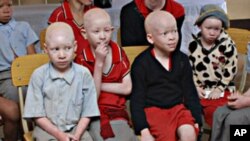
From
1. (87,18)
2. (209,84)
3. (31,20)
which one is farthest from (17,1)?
(209,84)

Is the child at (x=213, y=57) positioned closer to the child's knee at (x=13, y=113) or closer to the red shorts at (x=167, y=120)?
the red shorts at (x=167, y=120)

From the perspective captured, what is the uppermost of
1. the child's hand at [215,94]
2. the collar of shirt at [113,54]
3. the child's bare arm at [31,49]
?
the collar of shirt at [113,54]

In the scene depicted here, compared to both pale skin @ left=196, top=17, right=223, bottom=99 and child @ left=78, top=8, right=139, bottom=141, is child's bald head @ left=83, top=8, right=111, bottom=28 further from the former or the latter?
pale skin @ left=196, top=17, right=223, bottom=99

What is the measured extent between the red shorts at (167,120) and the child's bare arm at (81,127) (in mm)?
275

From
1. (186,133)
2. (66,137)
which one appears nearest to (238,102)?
(186,133)

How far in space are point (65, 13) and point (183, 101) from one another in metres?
0.81

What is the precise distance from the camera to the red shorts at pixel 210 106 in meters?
2.04

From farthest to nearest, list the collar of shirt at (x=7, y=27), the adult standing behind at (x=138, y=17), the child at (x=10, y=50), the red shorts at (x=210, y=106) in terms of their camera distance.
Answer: the collar of shirt at (x=7, y=27)
the adult standing behind at (x=138, y=17)
the child at (x=10, y=50)
the red shorts at (x=210, y=106)

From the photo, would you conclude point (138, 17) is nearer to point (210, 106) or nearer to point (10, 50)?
point (210, 106)

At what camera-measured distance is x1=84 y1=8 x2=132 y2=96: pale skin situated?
1.83 metres

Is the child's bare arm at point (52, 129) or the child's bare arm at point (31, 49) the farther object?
the child's bare arm at point (31, 49)

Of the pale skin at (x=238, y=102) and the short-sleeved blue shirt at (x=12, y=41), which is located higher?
the short-sleeved blue shirt at (x=12, y=41)

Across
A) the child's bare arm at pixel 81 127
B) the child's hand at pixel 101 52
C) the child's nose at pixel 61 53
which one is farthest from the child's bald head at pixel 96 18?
the child's bare arm at pixel 81 127

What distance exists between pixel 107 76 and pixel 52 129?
1.25 ft
